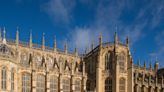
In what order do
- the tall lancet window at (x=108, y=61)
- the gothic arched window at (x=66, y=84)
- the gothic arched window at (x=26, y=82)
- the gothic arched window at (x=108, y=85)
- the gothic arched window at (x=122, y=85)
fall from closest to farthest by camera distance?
the gothic arched window at (x=26, y=82)
the gothic arched window at (x=66, y=84)
the gothic arched window at (x=122, y=85)
the gothic arched window at (x=108, y=85)
the tall lancet window at (x=108, y=61)

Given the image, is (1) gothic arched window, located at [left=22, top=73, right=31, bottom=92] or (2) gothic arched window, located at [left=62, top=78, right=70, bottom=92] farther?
(2) gothic arched window, located at [left=62, top=78, right=70, bottom=92]

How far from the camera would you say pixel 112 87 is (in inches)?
3305

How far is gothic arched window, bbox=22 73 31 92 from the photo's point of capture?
74.1 m

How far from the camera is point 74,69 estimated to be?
88062 mm

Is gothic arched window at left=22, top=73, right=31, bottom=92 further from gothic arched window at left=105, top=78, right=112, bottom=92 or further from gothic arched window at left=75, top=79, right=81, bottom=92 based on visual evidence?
gothic arched window at left=105, top=78, right=112, bottom=92

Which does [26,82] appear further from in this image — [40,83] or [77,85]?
[77,85]

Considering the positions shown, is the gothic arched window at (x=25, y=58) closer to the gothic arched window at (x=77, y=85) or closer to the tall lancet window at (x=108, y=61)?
the gothic arched window at (x=77, y=85)

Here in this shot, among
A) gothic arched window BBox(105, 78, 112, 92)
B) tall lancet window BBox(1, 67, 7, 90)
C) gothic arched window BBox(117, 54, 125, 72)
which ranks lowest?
gothic arched window BBox(105, 78, 112, 92)

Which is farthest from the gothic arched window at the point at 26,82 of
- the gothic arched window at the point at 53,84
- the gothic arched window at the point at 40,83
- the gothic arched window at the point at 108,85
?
the gothic arched window at the point at 108,85

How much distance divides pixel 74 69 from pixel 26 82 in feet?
58.4

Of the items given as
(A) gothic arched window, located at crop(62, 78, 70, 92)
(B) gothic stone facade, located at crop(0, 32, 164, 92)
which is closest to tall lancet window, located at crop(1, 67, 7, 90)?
(B) gothic stone facade, located at crop(0, 32, 164, 92)

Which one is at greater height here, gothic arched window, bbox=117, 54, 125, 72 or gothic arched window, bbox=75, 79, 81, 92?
gothic arched window, bbox=117, 54, 125, 72

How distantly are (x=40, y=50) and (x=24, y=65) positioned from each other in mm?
13202

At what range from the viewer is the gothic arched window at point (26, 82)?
7412 cm
